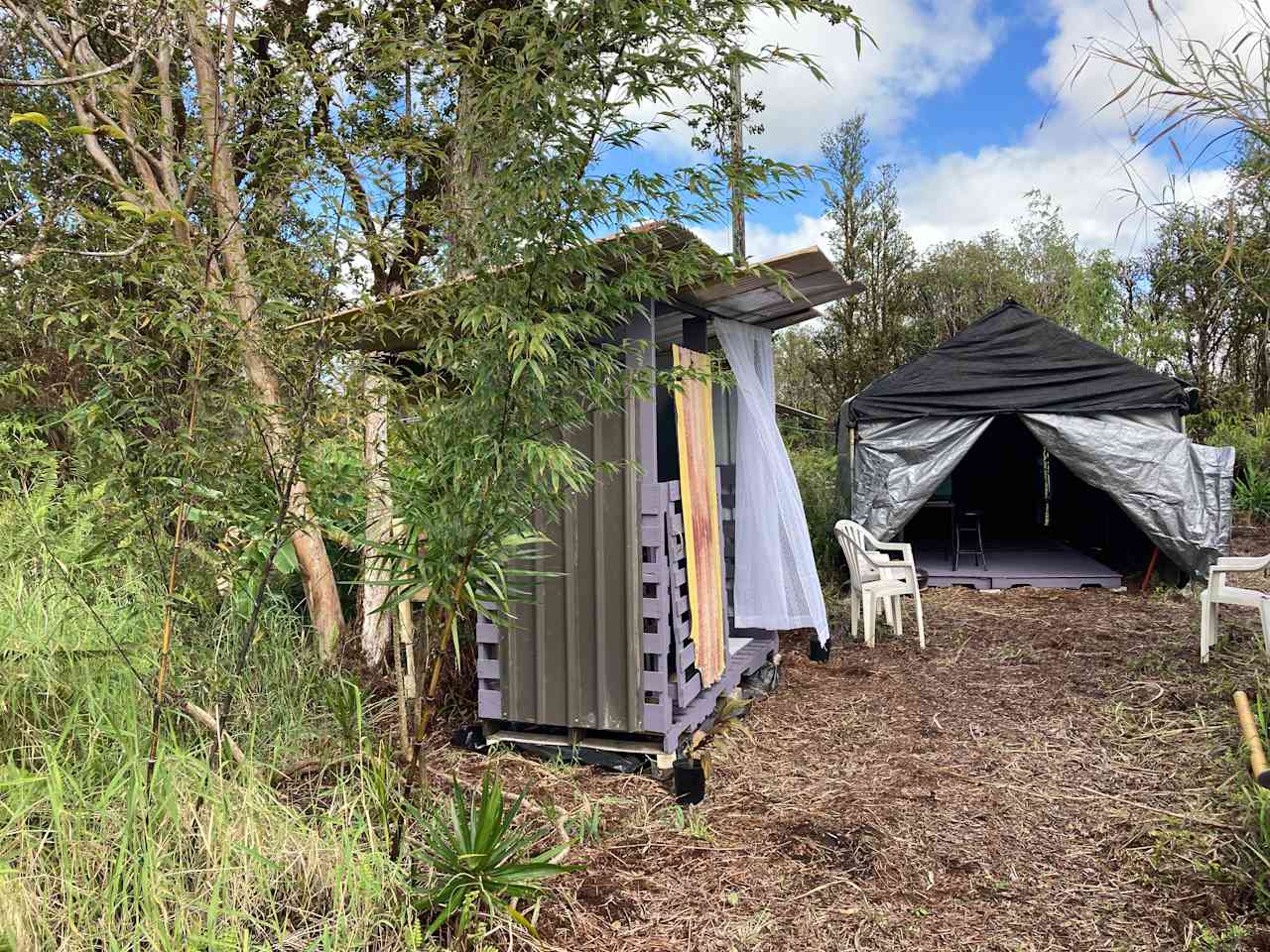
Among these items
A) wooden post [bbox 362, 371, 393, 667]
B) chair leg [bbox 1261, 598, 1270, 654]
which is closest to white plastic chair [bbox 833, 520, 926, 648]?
chair leg [bbox 1261, 598, 1270, 654]

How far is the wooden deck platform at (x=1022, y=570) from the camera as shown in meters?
8.46

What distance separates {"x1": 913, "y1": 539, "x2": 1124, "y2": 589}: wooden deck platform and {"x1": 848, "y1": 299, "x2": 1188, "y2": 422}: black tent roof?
68.6 inches

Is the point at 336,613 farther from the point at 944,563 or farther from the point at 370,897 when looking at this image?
the point at 944,563

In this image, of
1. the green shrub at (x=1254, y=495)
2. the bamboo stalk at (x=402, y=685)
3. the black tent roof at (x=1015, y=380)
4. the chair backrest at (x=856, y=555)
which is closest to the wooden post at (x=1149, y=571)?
the black tent roof at (x=1015, y=380)

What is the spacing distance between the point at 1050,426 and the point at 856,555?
2925 mm

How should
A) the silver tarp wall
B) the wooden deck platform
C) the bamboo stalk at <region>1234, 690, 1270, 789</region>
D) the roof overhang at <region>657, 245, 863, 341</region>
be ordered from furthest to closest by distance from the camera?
the wooden deck platform → the silver tarp wall → the roof overhang at <region>657, 245, 863, 341</region> → the bamboo stalk at <region>1234, 690, 1270, 789</region>

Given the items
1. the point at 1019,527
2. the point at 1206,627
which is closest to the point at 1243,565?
the point at 1206,627

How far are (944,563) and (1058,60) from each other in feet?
27.3

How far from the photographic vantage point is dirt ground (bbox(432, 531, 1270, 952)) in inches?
108

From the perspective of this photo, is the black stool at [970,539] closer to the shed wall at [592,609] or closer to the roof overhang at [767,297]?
the roof overhang at [767,297]

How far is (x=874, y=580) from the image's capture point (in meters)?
6.45

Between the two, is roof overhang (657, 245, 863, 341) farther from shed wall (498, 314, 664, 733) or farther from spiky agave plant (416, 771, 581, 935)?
spiky agave plant (416, 771, 581, 935)

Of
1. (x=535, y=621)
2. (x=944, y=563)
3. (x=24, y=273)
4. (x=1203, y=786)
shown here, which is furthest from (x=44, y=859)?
(x=944, y=563)

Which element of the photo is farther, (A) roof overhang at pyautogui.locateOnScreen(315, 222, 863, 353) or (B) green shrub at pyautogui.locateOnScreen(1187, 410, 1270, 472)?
(B) green shrub at pyautogui.locateOnScreen(1187, 410, 1270, 472)
